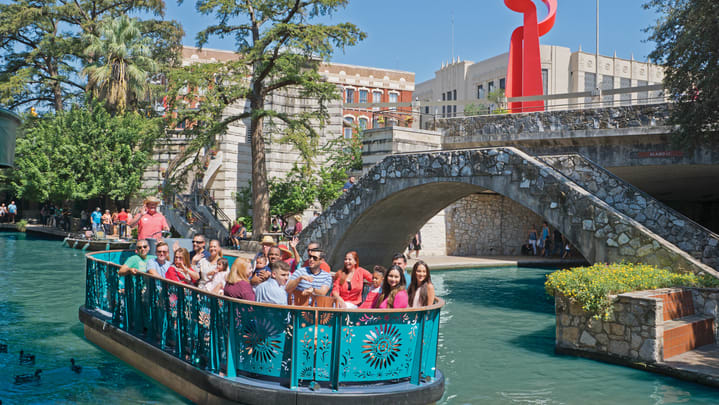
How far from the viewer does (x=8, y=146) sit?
142 inches

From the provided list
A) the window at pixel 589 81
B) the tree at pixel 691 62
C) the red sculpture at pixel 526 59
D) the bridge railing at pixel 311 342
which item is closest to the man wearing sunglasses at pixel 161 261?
the bridge railing at pixel 311 342

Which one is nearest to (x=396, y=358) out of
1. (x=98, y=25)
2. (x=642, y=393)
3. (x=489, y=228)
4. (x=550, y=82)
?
(x=642, y=393)

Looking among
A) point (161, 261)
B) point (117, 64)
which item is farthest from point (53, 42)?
point (161, 261)

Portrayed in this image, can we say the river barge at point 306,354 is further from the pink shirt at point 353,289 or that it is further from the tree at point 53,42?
the tree at point 53,42

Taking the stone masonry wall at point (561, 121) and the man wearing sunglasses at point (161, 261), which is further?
the stone masonry wall at point (561, 121)

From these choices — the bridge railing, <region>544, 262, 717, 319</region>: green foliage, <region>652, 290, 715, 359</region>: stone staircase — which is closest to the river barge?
the bridge railing

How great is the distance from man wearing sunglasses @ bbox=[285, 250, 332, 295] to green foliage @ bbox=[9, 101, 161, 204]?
1115 inches

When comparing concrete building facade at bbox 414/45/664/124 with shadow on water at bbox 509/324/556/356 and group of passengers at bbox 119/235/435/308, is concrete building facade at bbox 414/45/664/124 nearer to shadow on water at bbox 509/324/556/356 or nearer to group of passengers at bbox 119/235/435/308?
shadow on water at bbox 509/324/556/356

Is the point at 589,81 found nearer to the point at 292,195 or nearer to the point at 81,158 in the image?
the point at 292,195

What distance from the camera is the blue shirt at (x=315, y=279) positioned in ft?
28.9

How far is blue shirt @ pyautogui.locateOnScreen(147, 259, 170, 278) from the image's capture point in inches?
391

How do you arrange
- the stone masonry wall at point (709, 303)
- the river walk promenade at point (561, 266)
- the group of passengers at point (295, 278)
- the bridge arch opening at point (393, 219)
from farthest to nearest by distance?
the bridge arch opening at point (393, 219) → the stone masonry wall at point (709, 303) → the river walk promenade at point (561, 266) → the group of passengers at point (295, 278)

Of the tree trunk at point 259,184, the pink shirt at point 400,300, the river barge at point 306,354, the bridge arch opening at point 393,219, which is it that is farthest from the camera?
the tree trunk at point 259,184

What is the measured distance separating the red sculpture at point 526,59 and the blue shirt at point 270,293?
20482 millimetres
